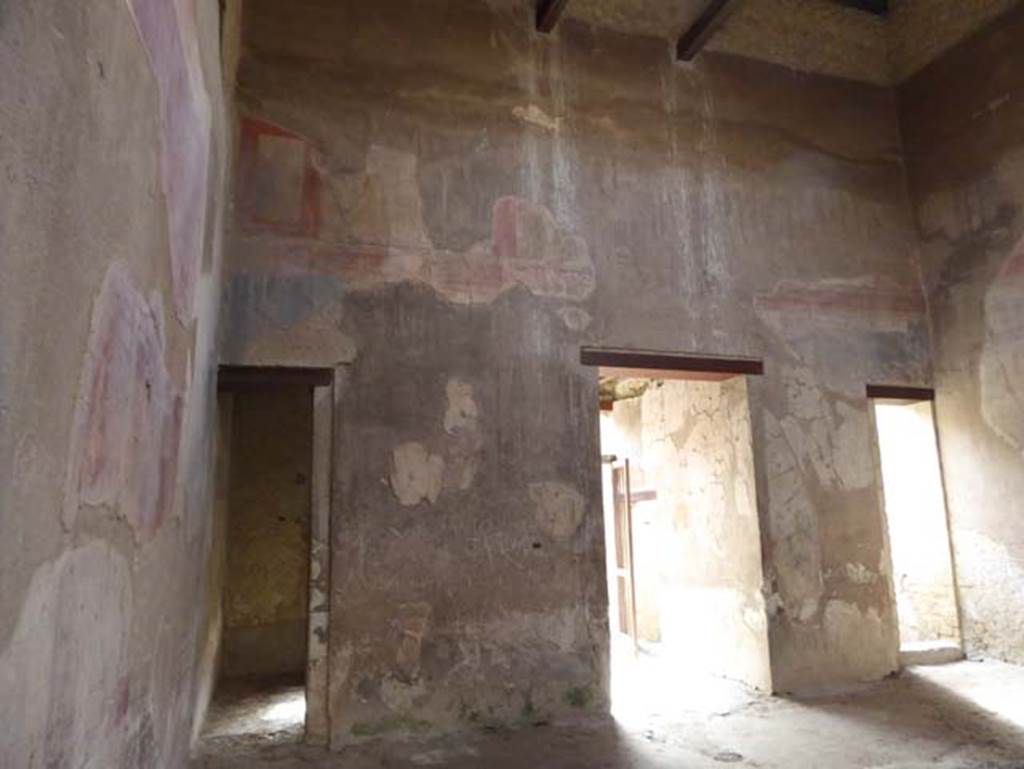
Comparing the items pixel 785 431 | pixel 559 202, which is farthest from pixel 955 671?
pixel 559 202

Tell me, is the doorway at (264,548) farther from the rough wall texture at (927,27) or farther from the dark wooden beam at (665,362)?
the rough wall texture at (927,27)

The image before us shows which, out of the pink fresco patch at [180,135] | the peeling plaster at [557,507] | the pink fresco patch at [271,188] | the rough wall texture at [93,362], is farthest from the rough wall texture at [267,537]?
the rough wall texture at [93,362]

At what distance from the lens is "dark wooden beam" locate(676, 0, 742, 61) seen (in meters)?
4.34

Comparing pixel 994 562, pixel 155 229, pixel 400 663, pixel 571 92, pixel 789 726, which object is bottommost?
pixel 789 726

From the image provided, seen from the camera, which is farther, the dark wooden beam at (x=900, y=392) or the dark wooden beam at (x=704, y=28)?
the dark wooden beam at (x=900, y=392)

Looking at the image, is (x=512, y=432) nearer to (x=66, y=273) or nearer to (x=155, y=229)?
(x=155, y=229)

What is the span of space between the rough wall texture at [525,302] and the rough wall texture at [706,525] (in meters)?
0.13

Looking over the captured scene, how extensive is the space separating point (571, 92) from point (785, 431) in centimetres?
243

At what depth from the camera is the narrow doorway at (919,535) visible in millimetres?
4812

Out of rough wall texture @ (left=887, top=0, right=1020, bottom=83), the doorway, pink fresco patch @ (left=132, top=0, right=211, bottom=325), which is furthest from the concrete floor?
rough wall texture @ (left=887, top=0, right=1020, bottom=83)

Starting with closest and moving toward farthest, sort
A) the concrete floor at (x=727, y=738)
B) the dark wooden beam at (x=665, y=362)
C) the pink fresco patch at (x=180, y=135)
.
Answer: the pink fresco patch at (x=180, y=135), the concrete floor at (x=727, y=738), the dark wooden beam at (x=665, y=362)

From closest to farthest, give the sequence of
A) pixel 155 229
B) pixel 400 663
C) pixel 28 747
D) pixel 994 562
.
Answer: pixel 28 747
pixel 155 229
pixel 400 663
pixel 994 562

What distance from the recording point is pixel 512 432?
12.6 ft

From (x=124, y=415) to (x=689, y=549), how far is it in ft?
13.2
